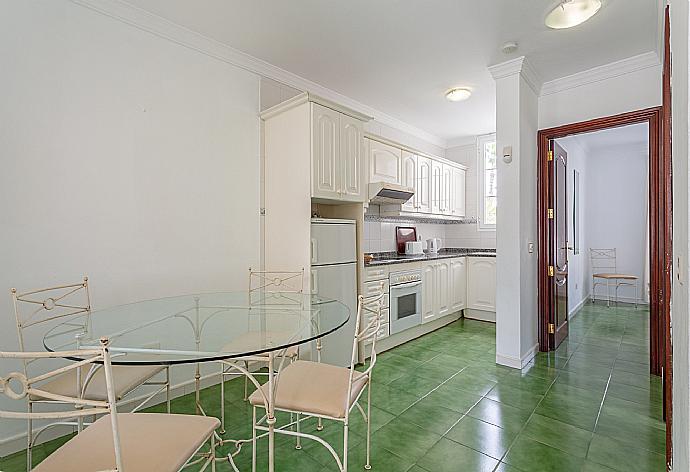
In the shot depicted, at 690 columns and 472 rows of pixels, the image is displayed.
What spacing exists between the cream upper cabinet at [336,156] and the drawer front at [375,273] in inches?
28.4

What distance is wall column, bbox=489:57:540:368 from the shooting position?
10.5 feet

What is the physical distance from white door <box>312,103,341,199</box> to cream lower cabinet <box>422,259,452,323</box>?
1.86 meters

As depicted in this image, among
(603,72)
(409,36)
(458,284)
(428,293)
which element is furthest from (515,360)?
(409,36)

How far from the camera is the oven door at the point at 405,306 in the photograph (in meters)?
3.80

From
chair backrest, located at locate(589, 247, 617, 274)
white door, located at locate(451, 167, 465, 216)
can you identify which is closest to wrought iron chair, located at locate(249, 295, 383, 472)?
white door, located at locate(451, 167, 465, 216)

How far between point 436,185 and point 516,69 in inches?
82.7

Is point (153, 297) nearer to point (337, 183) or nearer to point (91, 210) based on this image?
point (91, 210)

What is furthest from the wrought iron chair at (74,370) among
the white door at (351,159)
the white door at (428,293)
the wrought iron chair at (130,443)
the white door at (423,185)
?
the white door at (423,185)

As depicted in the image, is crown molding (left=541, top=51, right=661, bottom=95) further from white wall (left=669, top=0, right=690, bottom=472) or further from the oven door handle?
white wall (left=669, top=0, right=690, bottom=472)

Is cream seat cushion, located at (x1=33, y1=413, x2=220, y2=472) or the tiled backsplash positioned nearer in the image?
cream seat cushion, located at (x1=33, y1=413, x2=220, y2=472)

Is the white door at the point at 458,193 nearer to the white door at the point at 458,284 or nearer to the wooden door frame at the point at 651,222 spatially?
the white door at the point at 458,284

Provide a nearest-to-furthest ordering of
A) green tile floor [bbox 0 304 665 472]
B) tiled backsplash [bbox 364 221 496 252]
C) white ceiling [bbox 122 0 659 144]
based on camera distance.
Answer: green tile floor [bbox 0 304 665 472] → white ceiling [bbox 122 0 659 144] → tiled backsplash [bbox 364 221 496 252]

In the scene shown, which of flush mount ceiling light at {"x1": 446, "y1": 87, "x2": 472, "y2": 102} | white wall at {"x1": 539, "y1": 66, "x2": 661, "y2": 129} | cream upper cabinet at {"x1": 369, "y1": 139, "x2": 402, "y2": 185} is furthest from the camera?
cream upper cabinet at {"x1": 369, "y1": 139, "x2": 402, "y2": 185}

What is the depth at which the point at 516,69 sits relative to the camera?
317cm
